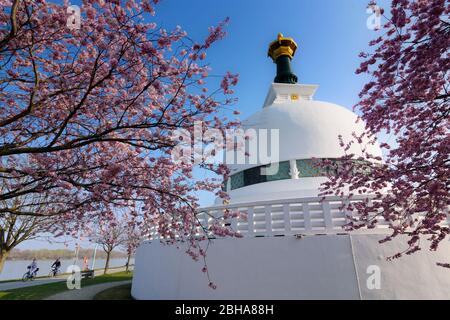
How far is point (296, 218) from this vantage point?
7.02 meters

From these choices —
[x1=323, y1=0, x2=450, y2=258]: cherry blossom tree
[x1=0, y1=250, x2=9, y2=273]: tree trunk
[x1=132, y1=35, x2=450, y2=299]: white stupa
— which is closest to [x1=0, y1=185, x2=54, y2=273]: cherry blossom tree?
[x1=0, y1=250, x2=9, y2=273]: tree trunk

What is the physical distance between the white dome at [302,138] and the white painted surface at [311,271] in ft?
11.9

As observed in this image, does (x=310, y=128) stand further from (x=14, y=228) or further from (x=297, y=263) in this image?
(x=14, y=228)

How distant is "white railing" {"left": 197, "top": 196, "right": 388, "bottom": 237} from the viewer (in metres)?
6.62

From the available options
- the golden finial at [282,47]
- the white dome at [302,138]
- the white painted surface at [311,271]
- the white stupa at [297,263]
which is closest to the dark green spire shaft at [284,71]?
the golden finial at [282,47]

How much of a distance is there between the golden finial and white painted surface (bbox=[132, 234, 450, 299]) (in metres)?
19.5

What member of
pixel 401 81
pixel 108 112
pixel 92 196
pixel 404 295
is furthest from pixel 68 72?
pixel 404 295

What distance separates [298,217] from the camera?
7.00 metres

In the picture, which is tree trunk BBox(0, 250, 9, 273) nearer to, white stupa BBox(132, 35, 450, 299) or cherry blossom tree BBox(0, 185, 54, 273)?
cherry blossom tree BBox(0, 185, 54, 273)

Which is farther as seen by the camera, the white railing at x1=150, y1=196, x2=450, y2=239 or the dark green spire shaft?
the dark green spire shaft

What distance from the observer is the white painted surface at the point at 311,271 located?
5.99 meters

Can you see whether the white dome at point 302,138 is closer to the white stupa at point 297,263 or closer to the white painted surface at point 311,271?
the white stupa at point 297,263
